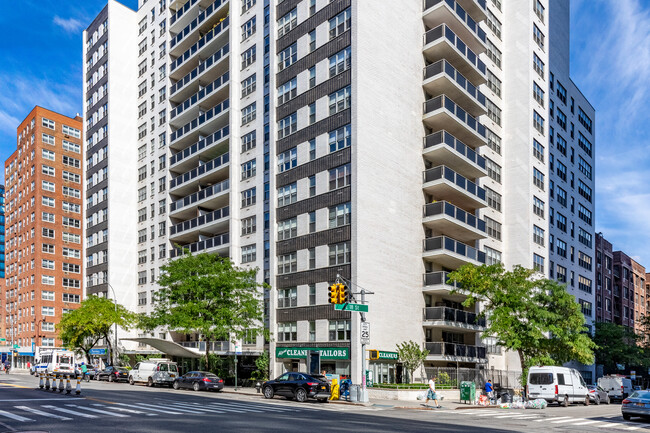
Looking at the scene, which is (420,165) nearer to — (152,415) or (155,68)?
(152,415)

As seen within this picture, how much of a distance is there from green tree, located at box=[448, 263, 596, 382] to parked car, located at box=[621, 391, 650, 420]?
14162 millimetres

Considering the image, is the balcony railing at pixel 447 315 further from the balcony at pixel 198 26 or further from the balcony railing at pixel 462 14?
the balcony at pixel 198 26

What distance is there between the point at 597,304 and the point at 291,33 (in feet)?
210

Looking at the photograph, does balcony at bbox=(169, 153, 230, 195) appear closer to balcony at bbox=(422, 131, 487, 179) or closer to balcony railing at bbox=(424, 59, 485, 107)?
balcony at bbox=(422, 131, 487, 179)

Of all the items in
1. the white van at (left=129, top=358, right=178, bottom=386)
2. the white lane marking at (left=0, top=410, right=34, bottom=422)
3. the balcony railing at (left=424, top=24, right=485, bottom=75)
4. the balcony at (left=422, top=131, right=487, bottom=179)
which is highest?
the balcony railing at (left=424, top=24, right=485, bottom=75)

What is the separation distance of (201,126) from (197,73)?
6.84 meters

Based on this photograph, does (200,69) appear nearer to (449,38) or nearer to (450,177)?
(449,38)

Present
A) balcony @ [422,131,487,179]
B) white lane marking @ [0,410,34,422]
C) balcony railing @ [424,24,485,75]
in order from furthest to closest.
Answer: balcony railing @ [424,24,485,75] → balcony @ [422,131,487,179] → white lane marking @ [0,410,34,422]

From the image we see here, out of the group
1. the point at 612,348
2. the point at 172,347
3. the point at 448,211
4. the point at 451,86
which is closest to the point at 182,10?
the point at 451,86

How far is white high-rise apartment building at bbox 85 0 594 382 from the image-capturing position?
4775 centimetres

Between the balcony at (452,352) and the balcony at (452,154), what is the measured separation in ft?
52.6

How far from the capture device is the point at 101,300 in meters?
72.8

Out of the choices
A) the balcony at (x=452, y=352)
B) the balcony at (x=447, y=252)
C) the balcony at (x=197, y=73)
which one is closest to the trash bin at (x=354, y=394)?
the balcony at (x=452, y=352)

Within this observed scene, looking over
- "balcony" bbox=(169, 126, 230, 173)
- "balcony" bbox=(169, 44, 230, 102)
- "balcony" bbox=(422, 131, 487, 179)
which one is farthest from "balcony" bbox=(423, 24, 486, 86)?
"balcony" bbox=(169, 126, 230, 173)
